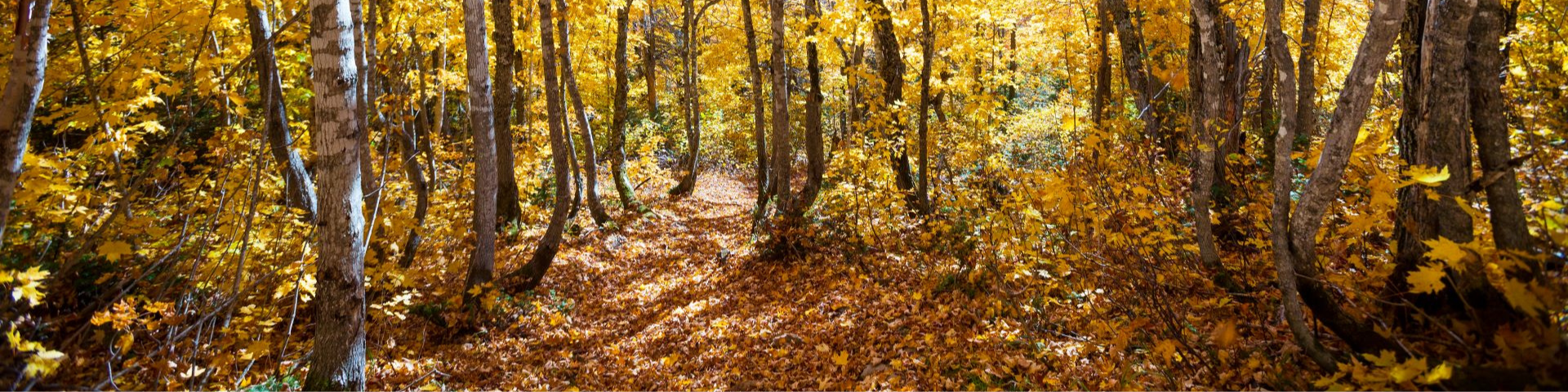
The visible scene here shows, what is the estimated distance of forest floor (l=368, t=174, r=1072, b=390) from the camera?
522cm

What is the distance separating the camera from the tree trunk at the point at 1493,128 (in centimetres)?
259

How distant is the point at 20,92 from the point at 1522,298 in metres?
5.27

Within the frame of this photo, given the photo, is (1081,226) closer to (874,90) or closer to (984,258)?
(984,258)

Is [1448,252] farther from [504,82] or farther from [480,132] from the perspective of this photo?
[504,82]

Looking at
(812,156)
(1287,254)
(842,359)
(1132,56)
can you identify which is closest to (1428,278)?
(1287,254)

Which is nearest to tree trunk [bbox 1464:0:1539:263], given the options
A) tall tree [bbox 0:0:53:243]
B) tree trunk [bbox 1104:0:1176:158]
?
tree trunk [bbox 1104:0:1176:158]

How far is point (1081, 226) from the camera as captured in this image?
6086 millimetres

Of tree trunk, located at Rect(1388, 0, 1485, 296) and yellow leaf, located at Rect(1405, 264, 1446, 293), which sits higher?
tree trunk, located at Rect(1388, 0, 1485, 296)

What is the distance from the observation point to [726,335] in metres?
6.75

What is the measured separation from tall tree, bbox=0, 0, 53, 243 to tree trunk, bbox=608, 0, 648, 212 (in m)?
9.75

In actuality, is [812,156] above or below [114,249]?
above

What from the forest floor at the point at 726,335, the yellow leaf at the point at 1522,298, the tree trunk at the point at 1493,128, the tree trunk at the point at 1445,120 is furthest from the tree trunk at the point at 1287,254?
the forest floor at the point at 726,335

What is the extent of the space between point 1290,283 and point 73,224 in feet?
28.0

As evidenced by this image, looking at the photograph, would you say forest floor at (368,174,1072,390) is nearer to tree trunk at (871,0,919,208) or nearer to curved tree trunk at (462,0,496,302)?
curved tree trunk at (462,0,496,302)
